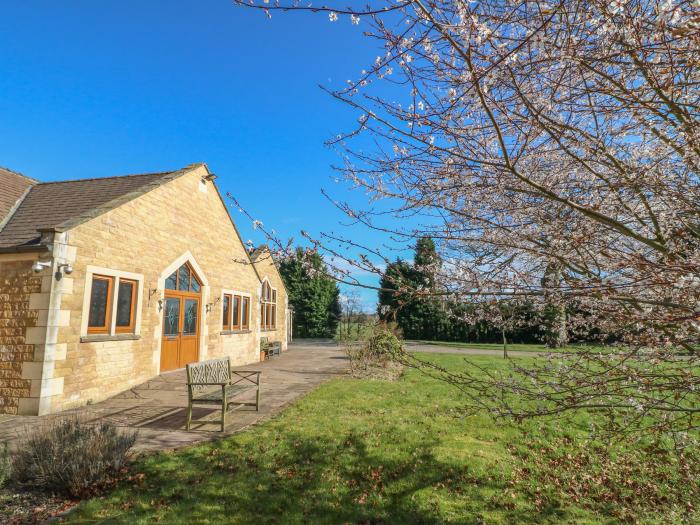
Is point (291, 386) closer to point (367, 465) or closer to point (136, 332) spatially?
point (136, 332)

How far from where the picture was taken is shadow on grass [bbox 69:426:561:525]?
161 inches

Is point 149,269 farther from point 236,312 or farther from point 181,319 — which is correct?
point 236,312

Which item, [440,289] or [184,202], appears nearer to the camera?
[440,289]

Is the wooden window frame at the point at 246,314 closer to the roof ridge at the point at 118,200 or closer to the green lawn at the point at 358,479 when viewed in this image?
the roof ridge at the point at 118,200

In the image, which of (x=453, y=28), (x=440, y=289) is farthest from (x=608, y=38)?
(x=440, y=289)

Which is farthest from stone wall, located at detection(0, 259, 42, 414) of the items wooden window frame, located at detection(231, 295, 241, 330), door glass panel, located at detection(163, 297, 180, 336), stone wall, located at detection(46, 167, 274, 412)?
wooden window frame, located at detection(231, 295, 241, 330)

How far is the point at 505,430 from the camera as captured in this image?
22.0ft

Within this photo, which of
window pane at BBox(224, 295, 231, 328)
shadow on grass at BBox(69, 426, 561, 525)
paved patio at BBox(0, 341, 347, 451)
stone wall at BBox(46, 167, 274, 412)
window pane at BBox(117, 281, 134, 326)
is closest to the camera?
shadow on grass at BBox(69, 426, 561, 525)

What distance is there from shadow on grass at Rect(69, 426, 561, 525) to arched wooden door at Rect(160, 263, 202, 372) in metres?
6.67

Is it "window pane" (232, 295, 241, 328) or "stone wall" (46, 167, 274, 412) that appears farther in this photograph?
"window pane" (232, 295, 241, 328)

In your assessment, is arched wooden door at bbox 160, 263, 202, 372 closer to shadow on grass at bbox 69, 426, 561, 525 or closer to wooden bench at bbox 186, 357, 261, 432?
wooden bench at bbox 186, 357, 261, 432

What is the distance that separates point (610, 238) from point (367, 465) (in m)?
4.09

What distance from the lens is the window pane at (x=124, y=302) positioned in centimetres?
955

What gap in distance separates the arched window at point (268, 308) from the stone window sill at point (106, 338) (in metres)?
9.48
